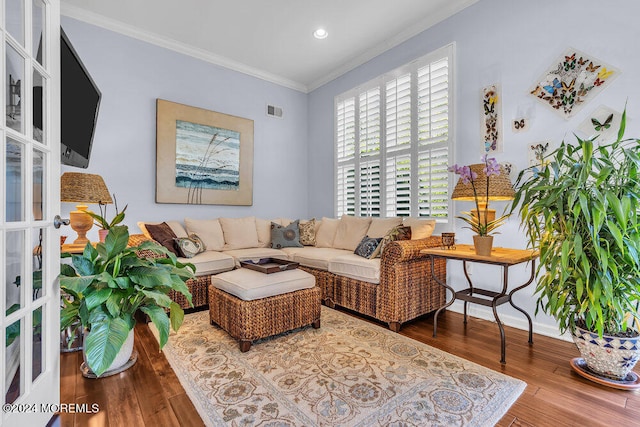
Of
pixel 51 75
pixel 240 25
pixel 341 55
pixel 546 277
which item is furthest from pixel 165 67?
pixel 546 277

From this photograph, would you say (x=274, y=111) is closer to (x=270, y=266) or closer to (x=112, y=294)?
(x=270, y=266)

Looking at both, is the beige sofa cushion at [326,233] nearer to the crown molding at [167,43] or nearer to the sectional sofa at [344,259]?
the sectional sofa at [344,259]

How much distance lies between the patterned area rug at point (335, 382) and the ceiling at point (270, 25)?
10.3 feet

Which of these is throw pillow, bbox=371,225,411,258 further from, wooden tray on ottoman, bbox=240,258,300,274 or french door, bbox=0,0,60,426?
french door, bbox=0,0,60,426

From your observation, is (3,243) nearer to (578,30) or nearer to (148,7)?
(148,7)

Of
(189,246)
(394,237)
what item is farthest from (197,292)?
(394,237)

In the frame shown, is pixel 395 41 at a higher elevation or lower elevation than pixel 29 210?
higher

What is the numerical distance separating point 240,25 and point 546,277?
147 inches

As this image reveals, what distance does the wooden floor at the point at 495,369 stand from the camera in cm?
142

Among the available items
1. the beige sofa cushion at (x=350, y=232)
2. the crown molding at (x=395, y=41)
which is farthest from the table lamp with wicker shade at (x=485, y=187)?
the crown molding at (x=395, y=41)

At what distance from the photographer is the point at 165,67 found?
3730mm

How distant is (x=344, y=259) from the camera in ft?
9.68

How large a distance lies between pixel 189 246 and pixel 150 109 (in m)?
1.78

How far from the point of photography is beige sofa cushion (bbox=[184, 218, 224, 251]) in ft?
11.8
